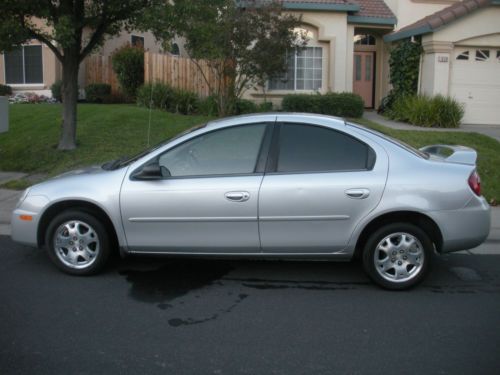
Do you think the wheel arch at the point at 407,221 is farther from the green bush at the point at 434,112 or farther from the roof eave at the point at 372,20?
the roof eave at the point at 372,20

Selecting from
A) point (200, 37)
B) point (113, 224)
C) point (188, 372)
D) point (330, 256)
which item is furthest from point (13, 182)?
point (188, 372)

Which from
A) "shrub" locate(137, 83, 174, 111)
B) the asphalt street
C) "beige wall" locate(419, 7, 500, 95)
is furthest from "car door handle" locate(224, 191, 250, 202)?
"beige wall" locate(419, 7, 500, 95)

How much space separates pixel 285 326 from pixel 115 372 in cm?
143

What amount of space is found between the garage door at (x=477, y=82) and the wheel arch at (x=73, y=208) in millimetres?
13736

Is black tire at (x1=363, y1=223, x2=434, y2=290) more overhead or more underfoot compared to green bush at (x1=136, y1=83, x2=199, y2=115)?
more underfoot

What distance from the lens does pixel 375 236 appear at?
5.57m

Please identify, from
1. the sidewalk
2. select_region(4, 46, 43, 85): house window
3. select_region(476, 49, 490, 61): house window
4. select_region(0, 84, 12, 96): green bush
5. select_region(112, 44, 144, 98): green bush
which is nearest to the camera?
the sidewalk

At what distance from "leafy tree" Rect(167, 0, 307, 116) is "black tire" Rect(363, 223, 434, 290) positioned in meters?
8.47

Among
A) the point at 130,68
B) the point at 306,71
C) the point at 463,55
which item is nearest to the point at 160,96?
the point at 130,68

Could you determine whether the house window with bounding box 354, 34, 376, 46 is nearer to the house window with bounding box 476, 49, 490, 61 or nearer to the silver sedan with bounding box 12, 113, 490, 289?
the house window with bounding box 476, 49, 490, 61

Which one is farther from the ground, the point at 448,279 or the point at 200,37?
the point at 200,37

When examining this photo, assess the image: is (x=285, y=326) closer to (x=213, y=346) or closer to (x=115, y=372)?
(x=213, y=346)

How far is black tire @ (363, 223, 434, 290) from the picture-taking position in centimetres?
557

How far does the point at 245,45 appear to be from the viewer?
14.6m
